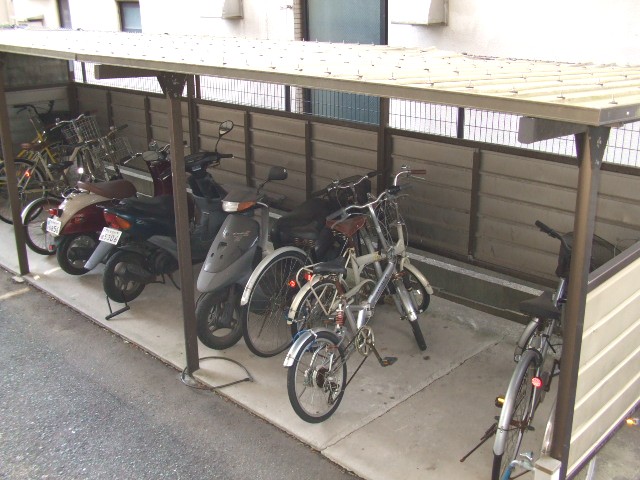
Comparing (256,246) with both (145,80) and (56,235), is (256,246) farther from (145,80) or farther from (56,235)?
(145,80)

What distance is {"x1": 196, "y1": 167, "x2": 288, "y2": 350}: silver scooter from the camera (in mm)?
5234

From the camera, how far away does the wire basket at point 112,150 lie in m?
8.14

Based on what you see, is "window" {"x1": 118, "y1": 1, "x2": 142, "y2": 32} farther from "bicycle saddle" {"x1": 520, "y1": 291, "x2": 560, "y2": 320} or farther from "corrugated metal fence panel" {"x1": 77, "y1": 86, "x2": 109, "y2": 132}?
"bicycle saddle" {"x1": 520, "y1": 291, "x2": 560, "y2": 320}

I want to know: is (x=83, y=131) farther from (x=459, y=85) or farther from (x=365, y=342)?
(x=459, y=85)

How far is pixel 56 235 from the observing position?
6449 mm

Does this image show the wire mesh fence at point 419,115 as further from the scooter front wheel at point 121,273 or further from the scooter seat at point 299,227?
the scooter front wheel at point 121,273

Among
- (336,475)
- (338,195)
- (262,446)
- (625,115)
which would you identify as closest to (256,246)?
→ (338,195)

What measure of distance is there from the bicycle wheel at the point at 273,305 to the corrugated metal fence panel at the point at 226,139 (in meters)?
2.50

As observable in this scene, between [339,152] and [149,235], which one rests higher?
[339,152]

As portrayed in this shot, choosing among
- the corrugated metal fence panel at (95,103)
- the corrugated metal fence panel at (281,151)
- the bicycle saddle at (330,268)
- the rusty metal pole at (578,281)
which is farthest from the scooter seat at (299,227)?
the corrugated metal fence panel at (95,103)

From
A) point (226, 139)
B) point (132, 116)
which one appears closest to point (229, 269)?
point (226, 139)

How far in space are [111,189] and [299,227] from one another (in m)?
2.07

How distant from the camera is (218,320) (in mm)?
5383

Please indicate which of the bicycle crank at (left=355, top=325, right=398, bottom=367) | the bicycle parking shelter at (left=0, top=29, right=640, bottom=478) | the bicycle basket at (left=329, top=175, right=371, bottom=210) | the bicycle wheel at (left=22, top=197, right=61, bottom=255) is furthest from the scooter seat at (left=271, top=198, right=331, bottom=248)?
the bicycle wheel at (left=22, top=197, right=61, bottom=255)
